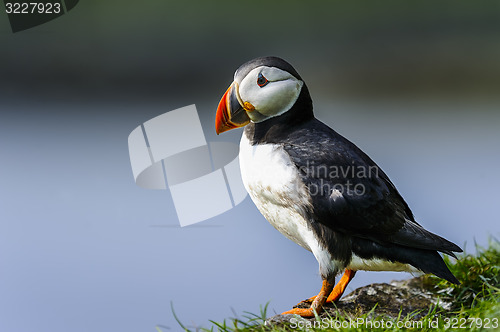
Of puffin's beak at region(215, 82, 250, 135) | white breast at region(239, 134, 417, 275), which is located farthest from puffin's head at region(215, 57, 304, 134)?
white breast at region(239, 134, 417, 275)

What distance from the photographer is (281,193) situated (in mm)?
1892

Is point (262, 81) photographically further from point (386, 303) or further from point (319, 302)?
point (386, 303)

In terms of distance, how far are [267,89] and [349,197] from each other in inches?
17.9

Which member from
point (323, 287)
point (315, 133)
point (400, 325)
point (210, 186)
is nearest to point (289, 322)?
point (323, 287)

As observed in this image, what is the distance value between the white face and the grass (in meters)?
0.69

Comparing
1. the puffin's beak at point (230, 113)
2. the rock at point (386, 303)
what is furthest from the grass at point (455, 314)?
the puffin's beak at point (230, 113)

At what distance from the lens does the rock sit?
1997 mm

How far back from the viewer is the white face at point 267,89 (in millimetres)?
1964

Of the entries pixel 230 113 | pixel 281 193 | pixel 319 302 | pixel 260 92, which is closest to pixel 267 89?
pixel 260 92

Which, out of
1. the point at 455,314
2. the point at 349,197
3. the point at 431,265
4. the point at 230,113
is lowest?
the point at 455,314

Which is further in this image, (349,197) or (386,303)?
(386,303)

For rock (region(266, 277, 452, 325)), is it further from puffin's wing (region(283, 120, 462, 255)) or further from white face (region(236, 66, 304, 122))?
white face (region(236, 66, 304, 122))

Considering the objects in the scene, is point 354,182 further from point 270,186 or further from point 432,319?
point 432,319

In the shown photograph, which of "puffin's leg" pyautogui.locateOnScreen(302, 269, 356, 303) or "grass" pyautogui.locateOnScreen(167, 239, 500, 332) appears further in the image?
"puffin's leg" pyautogui.locateOnScreen(302, 269, 356, 303)
